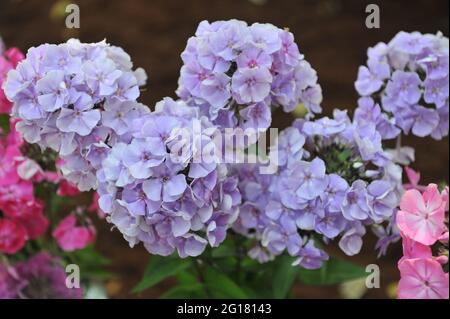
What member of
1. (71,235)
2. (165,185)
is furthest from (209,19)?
(165,185)

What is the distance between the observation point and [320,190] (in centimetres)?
115

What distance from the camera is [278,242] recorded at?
1224 mm

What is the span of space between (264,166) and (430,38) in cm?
36

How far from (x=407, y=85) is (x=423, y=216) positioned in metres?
0.40

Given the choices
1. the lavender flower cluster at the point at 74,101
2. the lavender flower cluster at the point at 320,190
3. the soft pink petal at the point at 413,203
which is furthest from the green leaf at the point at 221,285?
the soft pink petal at the point at 413,203

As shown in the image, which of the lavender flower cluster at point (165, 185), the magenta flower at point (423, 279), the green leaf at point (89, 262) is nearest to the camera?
the magenta flower at point (423, 279)

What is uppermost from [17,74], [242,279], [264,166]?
[17,74]

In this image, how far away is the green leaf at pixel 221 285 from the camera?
1.35 meters

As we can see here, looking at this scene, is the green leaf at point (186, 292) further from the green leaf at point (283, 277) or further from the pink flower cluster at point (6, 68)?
the pink flower cluster at point (6, 68)

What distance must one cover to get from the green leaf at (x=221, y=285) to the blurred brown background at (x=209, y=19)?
4.81 ft

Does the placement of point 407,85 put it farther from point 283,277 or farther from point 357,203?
point 283,277

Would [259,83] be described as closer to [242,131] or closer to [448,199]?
[242,131]

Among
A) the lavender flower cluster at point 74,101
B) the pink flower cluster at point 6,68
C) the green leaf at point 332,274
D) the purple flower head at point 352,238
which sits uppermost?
the pink flower cluster at point 6,68

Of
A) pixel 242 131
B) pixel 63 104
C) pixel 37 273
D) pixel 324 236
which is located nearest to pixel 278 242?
pixel 324 236
